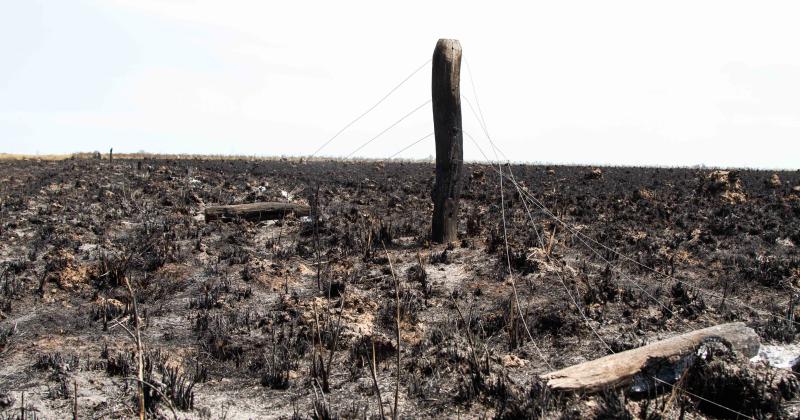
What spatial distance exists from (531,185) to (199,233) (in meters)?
10.5

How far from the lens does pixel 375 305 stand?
7598 mm

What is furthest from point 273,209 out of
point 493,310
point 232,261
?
point 493,310

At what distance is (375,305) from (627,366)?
11.3 ft

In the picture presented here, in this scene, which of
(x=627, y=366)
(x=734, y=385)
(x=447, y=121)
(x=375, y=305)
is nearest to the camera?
(x=734, y=385)

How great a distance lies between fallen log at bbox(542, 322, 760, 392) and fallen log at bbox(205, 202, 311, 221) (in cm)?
801

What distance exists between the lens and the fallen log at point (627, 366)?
4.83 meters

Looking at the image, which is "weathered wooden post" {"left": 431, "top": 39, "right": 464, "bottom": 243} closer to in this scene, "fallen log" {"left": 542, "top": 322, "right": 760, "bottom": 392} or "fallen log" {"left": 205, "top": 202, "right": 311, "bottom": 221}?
"fallen log" {"left": 205, "top": 202, "right": 311, "bottom": 221}

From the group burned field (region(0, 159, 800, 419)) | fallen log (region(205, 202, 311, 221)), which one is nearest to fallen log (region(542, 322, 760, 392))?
burned field (region(0, 159, 800, 419))

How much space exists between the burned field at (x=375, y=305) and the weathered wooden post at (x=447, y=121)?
3.05ft

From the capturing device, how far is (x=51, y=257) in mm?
9172

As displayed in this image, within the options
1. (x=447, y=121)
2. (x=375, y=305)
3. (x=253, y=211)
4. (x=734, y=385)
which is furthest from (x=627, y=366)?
(x=253, y=211)

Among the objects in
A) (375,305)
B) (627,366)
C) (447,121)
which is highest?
(447,121)

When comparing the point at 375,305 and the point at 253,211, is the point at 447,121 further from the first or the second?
the point at 253,211

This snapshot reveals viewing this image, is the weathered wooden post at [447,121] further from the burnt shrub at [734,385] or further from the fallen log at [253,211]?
the burnt shrub at [734,385]
